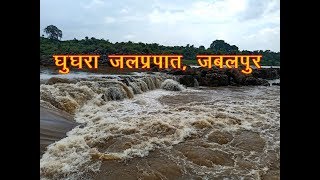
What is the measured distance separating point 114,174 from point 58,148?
1.31 metres

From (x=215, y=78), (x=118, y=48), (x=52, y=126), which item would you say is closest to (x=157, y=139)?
(x=52, y=126)

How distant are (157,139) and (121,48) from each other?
2814 centimetres

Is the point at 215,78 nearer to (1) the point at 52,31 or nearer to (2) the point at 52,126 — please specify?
(2) the point at 52,126

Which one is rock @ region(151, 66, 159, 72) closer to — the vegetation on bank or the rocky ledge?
the rocky ledge

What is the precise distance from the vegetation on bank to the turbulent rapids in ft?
66.4

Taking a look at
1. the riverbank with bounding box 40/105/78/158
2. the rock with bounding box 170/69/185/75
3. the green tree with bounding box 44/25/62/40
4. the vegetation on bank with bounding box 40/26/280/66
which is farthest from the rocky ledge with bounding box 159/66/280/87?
the green tree with bounding box 44/25/62/40

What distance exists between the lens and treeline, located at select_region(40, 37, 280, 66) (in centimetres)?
3117

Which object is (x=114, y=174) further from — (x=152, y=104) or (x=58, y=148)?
(x=152, y=104)

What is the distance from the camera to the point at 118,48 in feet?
107

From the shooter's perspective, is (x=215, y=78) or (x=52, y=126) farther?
(x=215, y=78)

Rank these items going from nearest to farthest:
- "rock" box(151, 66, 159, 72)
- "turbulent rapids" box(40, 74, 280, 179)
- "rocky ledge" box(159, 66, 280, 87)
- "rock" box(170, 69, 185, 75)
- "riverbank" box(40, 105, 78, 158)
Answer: "turbulent rapids" box(40, 74, 280, 179), "riverbank" box(40, 105, 78, 158), "rocky ledge" box(159, 66, 280, 87), "rock" box(170, 69, 185, 75), "rock" box(151, 66, 159, 72)

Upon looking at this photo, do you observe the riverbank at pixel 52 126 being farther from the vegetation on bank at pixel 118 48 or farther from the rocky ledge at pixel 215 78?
the vegetation on bank at pixel 118 48

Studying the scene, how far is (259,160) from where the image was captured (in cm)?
479
